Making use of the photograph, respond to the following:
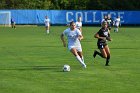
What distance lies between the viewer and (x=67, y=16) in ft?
266

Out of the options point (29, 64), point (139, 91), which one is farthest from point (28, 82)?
point (29, 64)

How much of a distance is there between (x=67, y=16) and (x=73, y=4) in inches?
241

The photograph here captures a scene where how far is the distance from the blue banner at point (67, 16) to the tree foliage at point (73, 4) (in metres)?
3.60

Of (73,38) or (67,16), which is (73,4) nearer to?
(67,16)

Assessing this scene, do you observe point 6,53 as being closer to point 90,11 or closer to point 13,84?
point 13,84

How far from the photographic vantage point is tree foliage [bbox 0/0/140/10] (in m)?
84.8

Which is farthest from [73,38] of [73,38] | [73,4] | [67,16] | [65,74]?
[73,4]

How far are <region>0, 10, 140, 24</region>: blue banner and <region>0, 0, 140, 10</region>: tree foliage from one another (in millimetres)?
3599

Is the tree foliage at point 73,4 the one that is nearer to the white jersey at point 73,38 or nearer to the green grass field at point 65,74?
the green grass field at point 65,74

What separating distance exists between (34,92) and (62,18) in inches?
2588

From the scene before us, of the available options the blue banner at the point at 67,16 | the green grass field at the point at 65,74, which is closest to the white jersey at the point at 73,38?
the green grass field at the point at 65,74

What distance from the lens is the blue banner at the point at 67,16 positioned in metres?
78.6

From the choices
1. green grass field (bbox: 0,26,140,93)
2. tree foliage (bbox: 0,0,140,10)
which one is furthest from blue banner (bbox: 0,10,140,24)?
green grass field (bbox: 0,26,140,93)

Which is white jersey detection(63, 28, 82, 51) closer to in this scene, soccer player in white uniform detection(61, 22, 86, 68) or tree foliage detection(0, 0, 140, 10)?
soccer player in white uniform detection(61, 22, 86, 68)
